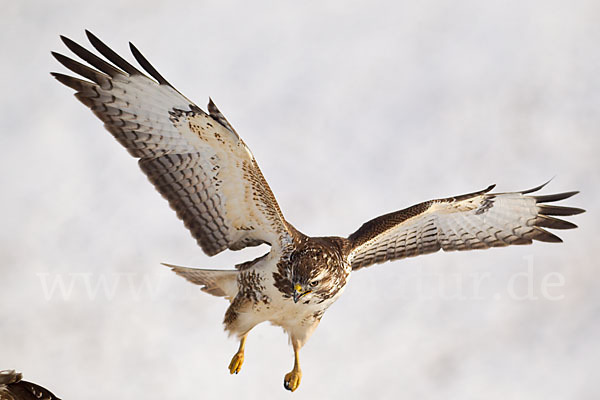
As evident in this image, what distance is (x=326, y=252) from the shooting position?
19.2 ft

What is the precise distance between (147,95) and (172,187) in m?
0.70

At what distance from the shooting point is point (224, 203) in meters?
6.16

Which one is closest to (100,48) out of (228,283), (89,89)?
(89,89)

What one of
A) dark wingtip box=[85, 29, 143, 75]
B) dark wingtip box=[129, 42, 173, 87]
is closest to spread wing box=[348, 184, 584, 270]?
dark wingtip box=[129, 42, 173, 87]

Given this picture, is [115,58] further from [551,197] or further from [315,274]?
[551,197]

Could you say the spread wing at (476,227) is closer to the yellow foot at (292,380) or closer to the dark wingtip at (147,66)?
the yellow foot at (292,380)

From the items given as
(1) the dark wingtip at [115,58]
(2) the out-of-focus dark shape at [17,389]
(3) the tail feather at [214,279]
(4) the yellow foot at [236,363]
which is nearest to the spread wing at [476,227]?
(3) the tail feather at [214,279]

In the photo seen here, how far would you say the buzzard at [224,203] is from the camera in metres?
5.72

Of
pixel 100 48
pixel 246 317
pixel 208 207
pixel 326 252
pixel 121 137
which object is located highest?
pixel 100 48

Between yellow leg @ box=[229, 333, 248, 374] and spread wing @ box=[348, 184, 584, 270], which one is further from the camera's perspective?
spread wing @ box=[348, 184, 584, 270]

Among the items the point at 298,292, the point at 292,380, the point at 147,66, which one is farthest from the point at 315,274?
the point at 147,66

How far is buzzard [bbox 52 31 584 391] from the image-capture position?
572 centimetres

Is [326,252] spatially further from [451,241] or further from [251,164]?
[451,241]

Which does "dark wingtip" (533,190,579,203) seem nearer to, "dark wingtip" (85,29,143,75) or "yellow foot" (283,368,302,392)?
"yellow foot" (283,368,302,392)
